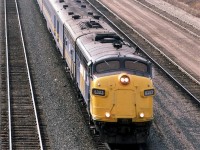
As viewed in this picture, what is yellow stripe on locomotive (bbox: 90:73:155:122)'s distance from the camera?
50.4 feet

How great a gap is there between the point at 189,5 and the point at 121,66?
35110 mm

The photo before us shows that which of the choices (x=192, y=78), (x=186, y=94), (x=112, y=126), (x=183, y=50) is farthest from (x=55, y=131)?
(x=183, y=50)

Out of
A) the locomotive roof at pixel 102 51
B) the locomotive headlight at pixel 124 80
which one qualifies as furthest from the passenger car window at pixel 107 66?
→ the locomotive headlight at pixel 124 80

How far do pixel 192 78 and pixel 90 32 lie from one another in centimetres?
811

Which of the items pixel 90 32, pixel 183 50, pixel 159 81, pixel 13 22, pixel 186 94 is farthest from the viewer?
pixel 13 22

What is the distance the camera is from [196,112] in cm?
2042

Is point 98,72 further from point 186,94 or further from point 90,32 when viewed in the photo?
point 186,94

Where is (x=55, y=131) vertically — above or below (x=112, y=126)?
below

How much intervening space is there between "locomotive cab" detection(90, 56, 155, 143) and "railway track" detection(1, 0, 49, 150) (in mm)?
2535

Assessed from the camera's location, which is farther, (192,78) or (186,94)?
(192,78)

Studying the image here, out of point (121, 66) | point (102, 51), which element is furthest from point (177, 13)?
point (121, 66)

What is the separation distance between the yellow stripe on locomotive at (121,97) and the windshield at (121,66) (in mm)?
398

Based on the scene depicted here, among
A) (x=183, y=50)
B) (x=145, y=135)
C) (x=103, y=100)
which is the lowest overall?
(x=183, y=50)

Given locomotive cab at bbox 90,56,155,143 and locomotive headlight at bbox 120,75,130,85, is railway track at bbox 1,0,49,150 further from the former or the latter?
locomotive headlight at bbox 120,75,130,85
